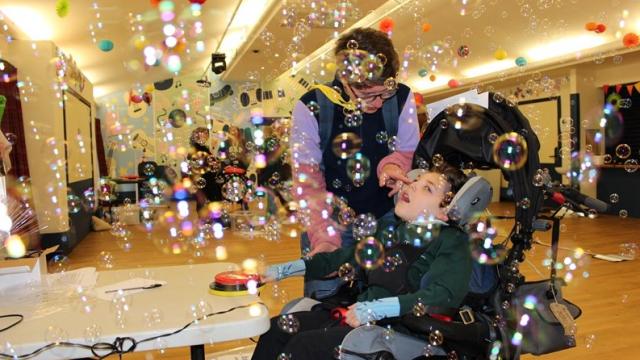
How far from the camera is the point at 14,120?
5066mm

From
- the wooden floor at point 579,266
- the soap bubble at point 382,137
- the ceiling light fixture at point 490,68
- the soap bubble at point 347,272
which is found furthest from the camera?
the ceiling light fixture at point 490,68

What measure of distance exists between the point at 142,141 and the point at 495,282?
38.3 ft

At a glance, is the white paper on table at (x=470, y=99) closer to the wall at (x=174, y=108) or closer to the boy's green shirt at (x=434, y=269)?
the boy's green shirt at (x=434, y=269)

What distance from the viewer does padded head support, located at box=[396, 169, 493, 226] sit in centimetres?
150

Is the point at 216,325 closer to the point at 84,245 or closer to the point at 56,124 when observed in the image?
the point at 56,124

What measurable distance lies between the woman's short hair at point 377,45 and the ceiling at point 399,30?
8.97ft

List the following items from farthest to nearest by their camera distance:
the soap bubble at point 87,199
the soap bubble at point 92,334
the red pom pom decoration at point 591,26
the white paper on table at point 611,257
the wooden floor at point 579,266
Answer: the soap bubble at point 87,199 → the red pom pom decoration at point 591,26 → the white paper on table at point 611,257 → the wooden floor at point 579,266 → the soap bubble at point 92,334

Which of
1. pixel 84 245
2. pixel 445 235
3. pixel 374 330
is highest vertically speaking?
pixel 445 235

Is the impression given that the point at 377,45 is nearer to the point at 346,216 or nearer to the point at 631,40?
the point at 346,216

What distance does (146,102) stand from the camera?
11773 mm

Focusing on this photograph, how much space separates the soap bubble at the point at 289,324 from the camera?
1500mm

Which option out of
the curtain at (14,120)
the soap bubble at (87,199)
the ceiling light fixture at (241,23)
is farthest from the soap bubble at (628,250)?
the soap bubble at (87,199)

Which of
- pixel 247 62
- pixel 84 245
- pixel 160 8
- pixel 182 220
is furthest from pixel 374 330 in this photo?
pixel 247 62

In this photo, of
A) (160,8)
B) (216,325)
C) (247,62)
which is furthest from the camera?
(247,62)
